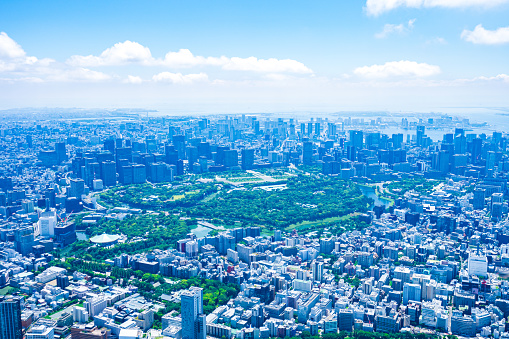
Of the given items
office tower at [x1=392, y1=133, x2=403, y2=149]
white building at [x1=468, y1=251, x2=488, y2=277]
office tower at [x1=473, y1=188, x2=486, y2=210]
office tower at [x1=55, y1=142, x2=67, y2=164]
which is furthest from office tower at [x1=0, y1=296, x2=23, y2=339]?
office tower at [x1=392, y1=133, x2=403, y2=149]

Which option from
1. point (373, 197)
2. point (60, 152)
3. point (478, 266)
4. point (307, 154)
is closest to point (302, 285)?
point (478, 266)

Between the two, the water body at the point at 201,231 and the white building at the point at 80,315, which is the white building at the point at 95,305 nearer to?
the white building at the point at 80,315

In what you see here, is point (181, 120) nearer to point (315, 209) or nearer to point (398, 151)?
point (398, 151)

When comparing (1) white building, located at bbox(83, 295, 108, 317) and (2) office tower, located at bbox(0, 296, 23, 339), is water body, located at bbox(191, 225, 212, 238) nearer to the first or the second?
(1) white building, located at bbox(83, 295, 108, 317)

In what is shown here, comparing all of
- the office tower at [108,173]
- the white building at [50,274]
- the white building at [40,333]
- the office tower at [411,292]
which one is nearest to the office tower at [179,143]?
the office tower at [108,173]

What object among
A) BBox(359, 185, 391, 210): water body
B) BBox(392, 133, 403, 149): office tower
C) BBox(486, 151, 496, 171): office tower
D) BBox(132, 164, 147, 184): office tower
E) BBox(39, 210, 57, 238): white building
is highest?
BBox(392, 133, 403, 149): office tower

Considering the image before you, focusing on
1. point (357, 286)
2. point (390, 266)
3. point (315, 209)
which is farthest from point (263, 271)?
point (315, 209)
